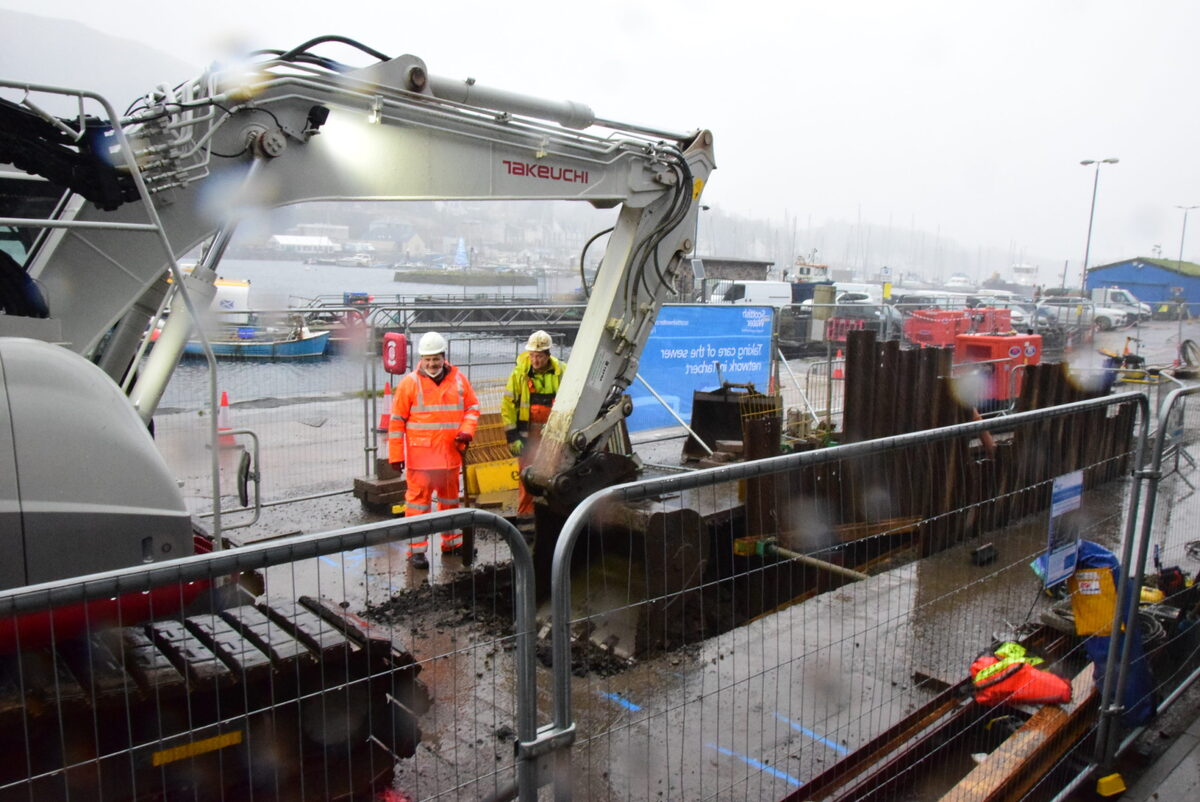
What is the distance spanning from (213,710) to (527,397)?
490 cm

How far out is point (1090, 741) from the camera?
4648mm

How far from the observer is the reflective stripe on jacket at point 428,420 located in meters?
7.57

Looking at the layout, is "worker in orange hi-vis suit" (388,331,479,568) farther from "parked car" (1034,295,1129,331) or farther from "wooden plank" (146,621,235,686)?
"parked car" (1034,295,1129,331)

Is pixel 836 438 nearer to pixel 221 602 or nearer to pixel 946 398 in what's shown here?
pixel 946 398

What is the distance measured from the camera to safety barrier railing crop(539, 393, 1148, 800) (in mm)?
3842

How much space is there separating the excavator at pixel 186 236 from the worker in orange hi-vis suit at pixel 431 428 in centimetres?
99

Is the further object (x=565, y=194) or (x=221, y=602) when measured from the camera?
(x=565, y=194)

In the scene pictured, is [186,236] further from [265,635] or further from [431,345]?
[431,345]

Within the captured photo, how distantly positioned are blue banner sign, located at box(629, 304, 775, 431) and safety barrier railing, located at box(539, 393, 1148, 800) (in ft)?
13.6

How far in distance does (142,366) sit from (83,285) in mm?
739

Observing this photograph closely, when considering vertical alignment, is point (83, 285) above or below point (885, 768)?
above

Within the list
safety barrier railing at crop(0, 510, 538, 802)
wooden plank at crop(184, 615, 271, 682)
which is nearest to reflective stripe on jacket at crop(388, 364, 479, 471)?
safety barrier railing at crop(0, 510, 538, 802)

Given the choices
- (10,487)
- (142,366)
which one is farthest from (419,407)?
(10,487)

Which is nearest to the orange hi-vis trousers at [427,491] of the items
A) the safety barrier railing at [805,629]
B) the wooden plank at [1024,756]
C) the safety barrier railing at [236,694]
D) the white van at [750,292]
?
the safety barrier railing at [805,629]
